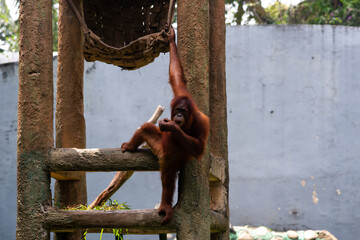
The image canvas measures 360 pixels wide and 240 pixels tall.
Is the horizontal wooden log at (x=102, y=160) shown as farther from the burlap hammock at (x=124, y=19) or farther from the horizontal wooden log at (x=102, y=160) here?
the burlap hammock at (x=124, y=19)

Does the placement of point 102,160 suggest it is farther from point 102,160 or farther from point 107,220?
point 107,220

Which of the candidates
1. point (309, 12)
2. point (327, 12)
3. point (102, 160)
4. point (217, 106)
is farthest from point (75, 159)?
point (309, 12)

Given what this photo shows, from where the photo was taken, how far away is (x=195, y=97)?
3287mm

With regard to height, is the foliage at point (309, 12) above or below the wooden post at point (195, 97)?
above

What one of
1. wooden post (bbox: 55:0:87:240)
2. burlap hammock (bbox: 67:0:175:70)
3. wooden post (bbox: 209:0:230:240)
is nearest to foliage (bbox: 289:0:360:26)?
burlap hammock (bbox: 67:0:175:70)

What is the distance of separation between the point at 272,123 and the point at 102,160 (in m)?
4.91

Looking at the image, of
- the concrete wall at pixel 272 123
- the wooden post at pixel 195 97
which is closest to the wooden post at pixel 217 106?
the wooden post at pixel 195 97

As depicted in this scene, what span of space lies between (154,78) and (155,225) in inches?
192

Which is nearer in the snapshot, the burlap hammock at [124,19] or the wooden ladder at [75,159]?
the wooden ladder at [75,159]

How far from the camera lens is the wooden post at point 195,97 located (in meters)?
3.15

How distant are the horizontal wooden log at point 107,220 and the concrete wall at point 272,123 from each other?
4.41 metres

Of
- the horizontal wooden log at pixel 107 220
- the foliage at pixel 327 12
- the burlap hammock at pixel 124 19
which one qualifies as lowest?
the horizontal wooden log at pixel 107 220

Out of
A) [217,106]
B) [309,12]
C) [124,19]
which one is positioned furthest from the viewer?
[309,12]

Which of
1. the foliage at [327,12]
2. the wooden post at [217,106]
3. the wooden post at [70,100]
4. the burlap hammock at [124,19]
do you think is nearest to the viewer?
the wooden post at [217,106]
